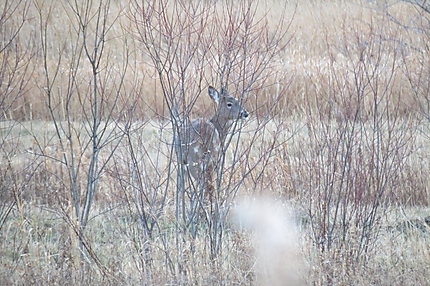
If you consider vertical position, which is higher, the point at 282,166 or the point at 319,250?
the point at 282,166

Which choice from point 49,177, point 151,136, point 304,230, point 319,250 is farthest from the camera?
point 151,136

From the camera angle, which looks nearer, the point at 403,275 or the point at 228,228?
the point at 403,275

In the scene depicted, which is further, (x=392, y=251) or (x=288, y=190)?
(x=288, y=190)

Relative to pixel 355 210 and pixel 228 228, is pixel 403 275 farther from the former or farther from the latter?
pixel 228 228

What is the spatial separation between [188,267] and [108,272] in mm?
677

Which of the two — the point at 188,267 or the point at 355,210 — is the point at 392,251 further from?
the point at 188,267

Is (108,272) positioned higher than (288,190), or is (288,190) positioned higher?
(288,190)

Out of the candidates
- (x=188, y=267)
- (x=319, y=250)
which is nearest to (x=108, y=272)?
(x=188, y=267)

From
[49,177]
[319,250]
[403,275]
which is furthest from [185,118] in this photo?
[49,177]

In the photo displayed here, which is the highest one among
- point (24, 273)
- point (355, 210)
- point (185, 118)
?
point (185, 118)

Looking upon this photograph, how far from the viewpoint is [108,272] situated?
5.97 m

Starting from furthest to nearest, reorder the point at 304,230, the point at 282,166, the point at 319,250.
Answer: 1. the point at 282,166
2. the point at 304,230
3. the point at 319,250

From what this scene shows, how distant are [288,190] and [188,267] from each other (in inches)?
68.3

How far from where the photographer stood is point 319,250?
6453mm
